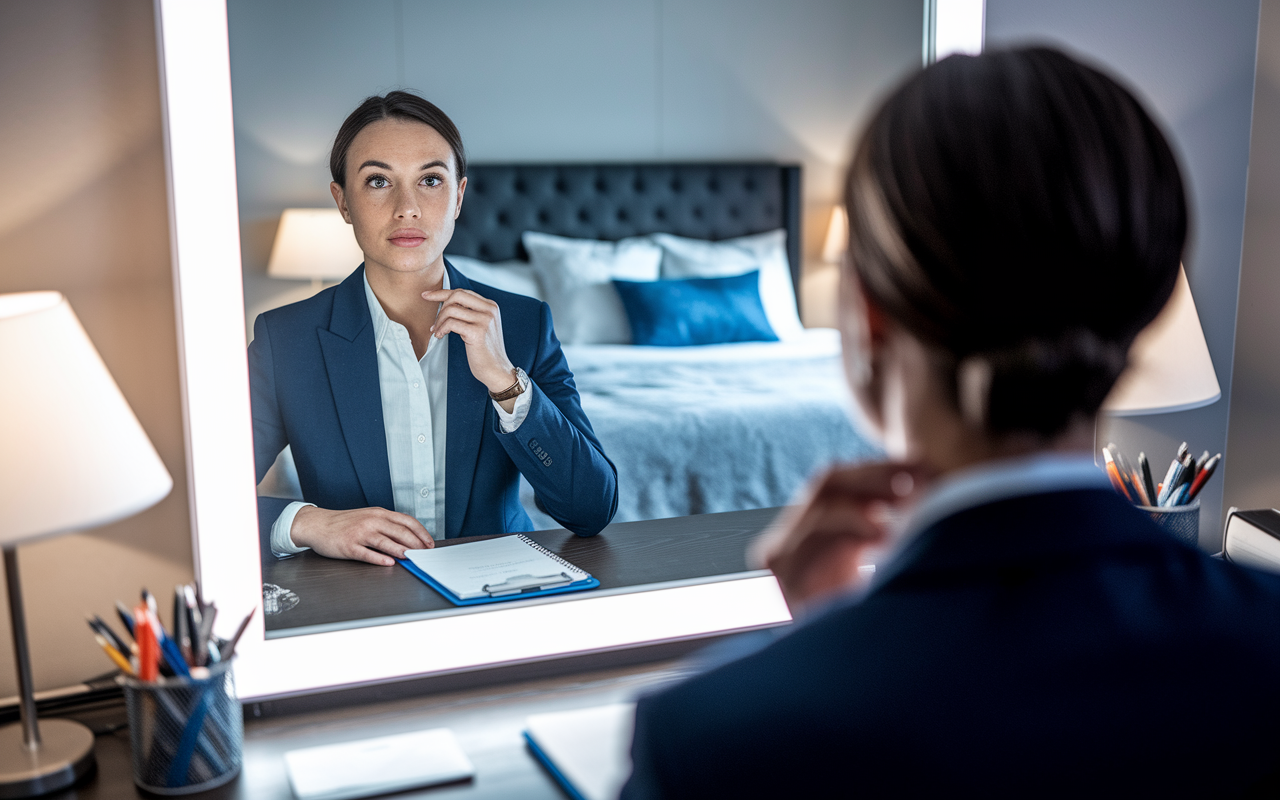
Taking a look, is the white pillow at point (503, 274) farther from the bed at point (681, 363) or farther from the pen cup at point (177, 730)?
the pen cup at point (177, 730)

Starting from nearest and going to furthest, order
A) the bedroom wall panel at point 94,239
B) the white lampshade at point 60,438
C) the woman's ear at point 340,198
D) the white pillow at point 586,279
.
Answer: the white lampshade at point 60,438 → the bedroom wall panel at point 94,239 → the woman's ear at point 340,198 → the white pillow at point 586,279

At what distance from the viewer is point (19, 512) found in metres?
0.77

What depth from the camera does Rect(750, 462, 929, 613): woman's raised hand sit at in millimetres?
519

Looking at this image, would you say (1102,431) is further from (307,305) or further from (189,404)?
(189,404)

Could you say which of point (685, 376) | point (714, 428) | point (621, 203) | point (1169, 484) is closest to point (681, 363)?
point (685, 376)

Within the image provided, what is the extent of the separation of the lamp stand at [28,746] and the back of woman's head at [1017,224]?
2.54 ft

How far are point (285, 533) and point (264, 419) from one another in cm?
12

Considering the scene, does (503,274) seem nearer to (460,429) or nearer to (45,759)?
(460,429)

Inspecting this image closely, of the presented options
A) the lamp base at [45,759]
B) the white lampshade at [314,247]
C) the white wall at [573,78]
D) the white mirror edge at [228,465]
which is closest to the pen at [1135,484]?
the white wall at [573,78]

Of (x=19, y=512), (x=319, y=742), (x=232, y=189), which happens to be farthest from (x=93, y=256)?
(x=319, y=742)

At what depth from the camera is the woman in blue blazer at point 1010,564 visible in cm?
37

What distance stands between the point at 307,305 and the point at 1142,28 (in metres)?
1.16

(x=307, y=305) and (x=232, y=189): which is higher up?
(x=232, y=189)

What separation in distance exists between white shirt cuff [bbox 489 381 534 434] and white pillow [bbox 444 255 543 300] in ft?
0.41
